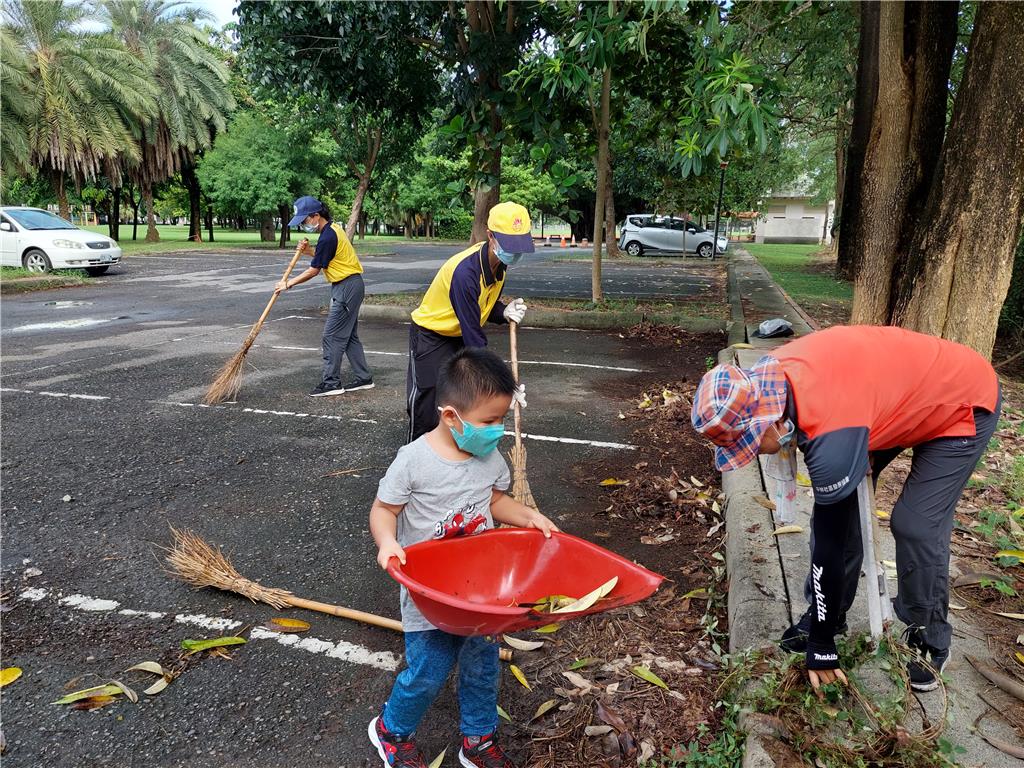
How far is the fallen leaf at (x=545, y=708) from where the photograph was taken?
2737mm

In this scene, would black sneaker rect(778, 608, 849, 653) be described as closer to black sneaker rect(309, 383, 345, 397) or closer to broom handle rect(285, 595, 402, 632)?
broom handle rect(285, 595, 402, 632)

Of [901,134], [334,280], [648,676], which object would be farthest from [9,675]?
[901,134]

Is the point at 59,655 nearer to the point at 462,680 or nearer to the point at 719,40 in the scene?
the point at 462,680

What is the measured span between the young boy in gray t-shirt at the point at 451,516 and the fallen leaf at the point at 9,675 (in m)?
1.55

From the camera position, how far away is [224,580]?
3.49 metres

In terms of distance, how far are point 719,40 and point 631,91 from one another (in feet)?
12.5

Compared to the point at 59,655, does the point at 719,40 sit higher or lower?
higher

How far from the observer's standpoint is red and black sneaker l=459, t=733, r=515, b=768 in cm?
246

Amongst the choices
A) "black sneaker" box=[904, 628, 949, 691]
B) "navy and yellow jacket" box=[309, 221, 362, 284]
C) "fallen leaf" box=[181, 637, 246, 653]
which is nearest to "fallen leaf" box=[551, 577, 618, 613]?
"black sneaker" box=[904, 628, 949, 691]

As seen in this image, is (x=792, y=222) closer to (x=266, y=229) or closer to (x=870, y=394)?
(x=266, y=229)

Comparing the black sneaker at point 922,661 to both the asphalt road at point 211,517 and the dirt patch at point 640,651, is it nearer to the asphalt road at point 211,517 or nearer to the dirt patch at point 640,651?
the dirt patch at point 640,651

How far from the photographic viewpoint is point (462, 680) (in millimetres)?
2482

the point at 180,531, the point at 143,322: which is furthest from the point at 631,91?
the point at 180,531

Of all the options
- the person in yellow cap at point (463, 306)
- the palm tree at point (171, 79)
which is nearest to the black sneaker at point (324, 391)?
the person in yellow cap at point (463, 306)
